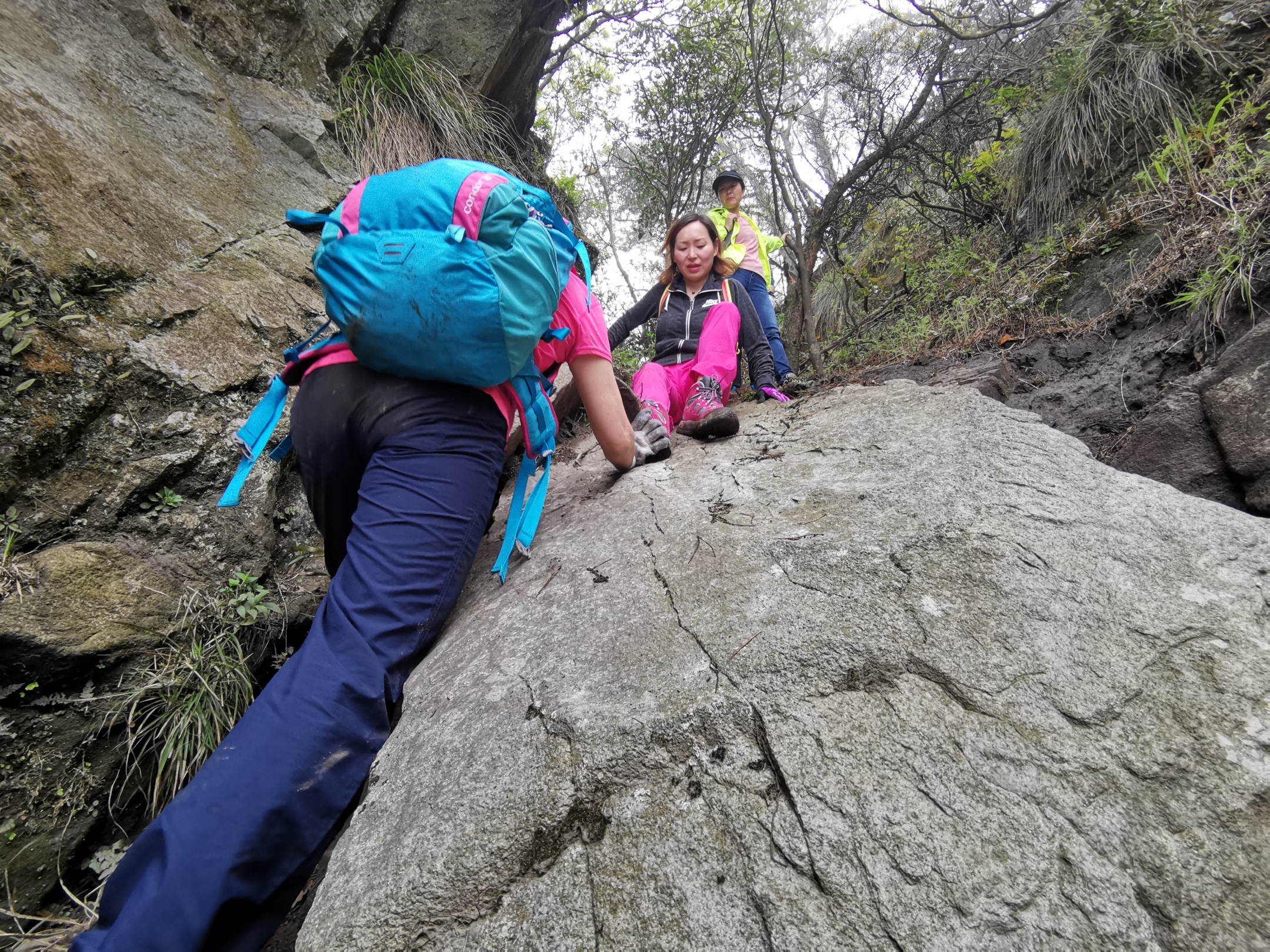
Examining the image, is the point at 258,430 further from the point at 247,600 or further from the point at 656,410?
the point at 656,410

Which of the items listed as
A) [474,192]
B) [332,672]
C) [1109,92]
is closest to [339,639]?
[332,672]

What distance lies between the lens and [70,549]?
78.0 inches

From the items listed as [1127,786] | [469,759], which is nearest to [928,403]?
[1127,786]

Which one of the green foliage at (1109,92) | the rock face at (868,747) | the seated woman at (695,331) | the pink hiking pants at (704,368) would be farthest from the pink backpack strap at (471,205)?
the green foliage at (1109,92)

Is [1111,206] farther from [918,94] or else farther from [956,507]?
[956,507]

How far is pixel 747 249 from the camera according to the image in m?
4.97

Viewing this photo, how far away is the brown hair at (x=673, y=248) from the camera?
4.29 m

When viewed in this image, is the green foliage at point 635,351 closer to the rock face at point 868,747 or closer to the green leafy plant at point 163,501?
the green leafy plant at point 163,501

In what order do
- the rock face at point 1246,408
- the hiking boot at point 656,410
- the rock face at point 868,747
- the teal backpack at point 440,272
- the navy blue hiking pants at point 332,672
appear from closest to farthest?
the rock face at point 868,747 < the navy blue hiking pants at point 332,672 < the teal backpack at point 440,272 < the rock face at point 1246,408 < the hiking boot at point 656,410

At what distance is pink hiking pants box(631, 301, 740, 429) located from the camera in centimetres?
386

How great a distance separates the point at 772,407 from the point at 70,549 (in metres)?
3.36

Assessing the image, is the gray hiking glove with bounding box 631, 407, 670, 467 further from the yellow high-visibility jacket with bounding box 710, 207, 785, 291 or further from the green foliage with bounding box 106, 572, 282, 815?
the yellow high-visibility jacket with bounding box 710, 207, 785, 291

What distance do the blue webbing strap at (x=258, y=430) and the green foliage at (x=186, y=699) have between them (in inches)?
23.5

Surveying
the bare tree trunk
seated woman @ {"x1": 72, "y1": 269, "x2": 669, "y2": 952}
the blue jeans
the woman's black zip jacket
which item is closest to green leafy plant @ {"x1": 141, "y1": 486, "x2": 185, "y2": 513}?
seated woman @ {"x1": 72, "y1": 269, "x2": 669, "y2": 952}
